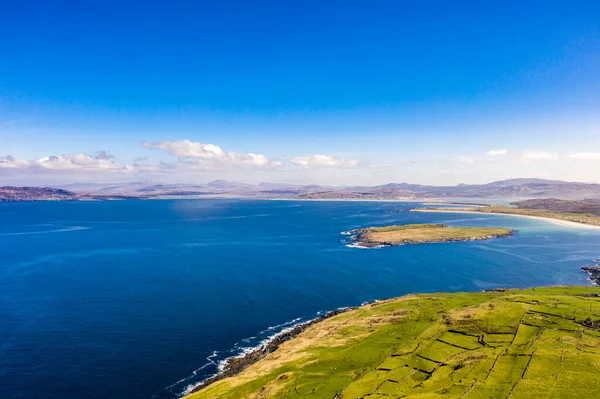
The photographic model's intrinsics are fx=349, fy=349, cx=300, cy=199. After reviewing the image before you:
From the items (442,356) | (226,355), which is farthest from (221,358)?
(442,356)

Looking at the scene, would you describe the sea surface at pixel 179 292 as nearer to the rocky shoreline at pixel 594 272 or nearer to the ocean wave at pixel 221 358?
the ocean wave at pixel 221 358

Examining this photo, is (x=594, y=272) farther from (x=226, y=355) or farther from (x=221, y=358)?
(x=221, y=358)

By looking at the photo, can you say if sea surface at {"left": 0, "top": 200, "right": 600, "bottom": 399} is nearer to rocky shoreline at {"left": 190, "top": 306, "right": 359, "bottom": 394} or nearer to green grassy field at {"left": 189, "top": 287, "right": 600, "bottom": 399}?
rocky shoreline at {"left": 190, "top": 306, "right": 359, "bottom": 394}

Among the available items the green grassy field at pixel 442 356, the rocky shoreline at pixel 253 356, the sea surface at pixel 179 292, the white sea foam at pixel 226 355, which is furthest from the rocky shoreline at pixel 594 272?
the white sea foam at pixel 226 355

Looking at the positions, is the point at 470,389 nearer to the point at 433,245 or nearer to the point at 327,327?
the point at 327,327

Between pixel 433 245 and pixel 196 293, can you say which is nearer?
pixel 196 293

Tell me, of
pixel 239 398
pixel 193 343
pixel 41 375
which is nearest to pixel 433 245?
pixel 193 343

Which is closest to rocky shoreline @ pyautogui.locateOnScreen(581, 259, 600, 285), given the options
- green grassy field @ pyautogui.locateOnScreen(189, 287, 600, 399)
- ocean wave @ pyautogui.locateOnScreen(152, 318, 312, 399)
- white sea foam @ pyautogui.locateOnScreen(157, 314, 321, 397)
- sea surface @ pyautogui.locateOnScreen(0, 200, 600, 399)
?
sea surface @ pyautogui.locateOnScreen(0, 200, 600, 399)
